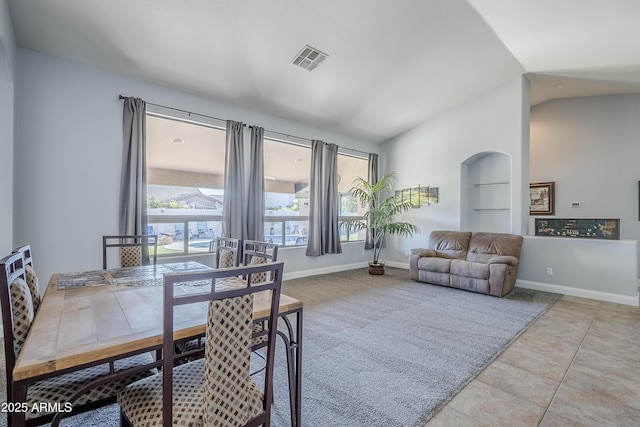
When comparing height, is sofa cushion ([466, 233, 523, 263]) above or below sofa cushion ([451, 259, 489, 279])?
above

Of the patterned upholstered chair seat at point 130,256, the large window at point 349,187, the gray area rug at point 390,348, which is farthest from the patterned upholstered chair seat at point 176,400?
the large window at point 349,187

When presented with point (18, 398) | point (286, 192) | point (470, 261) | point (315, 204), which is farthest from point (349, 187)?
point (18, 398)

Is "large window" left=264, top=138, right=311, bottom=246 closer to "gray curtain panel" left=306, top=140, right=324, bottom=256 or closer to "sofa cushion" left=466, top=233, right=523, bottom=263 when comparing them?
"gray curtain panel" left=306, top=140, right=324, bottom=256

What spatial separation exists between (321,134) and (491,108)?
3170 millimetres

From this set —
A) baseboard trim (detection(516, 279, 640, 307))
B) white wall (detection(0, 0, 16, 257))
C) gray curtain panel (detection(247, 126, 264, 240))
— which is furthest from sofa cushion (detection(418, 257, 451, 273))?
white wall (detection(0, 0, 16, 257))

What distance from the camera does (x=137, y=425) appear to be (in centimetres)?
109

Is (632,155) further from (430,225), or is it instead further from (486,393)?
(486,393)

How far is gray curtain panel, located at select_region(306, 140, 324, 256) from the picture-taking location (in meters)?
5.66

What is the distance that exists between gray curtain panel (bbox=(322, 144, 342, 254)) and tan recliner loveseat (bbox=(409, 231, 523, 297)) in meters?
1.55

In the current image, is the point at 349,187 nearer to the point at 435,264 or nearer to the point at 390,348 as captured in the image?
the point at 435,264

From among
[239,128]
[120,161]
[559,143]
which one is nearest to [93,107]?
[120,161]

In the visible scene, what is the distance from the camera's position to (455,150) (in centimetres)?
593

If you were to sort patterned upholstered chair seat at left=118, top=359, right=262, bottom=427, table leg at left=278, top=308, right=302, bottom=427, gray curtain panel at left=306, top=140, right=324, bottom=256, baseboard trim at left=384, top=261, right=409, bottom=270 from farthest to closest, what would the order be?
baseboard trim at left=384, top=261, right=409, bottom=270
gray curtain panel at left=306, top=140, right=324, bottom=256
table leg at left=278, top=308, right=302, bottom=427
patterned upholstered chair seat at left=118, top=359, right=262, bottom=427

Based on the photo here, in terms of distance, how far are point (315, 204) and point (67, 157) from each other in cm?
364
